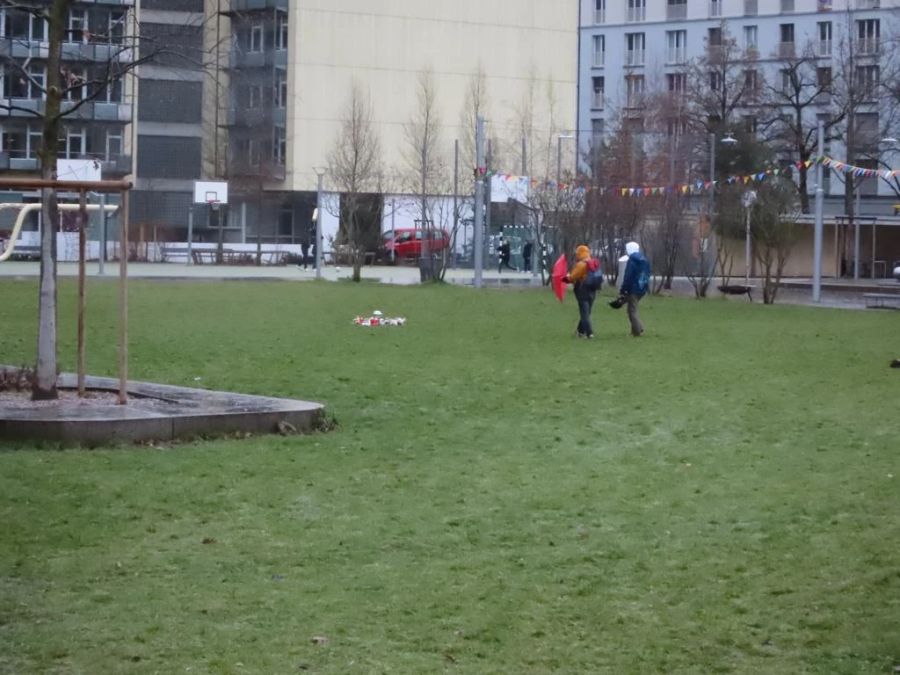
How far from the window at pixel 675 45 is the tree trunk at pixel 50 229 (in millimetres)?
75002

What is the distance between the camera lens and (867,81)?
223 ft

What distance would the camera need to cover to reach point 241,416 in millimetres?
12930

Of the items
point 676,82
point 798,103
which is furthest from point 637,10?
point 798,103

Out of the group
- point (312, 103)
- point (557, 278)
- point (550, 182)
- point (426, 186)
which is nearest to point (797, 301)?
point (550, 182)

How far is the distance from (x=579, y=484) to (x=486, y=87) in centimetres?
6959

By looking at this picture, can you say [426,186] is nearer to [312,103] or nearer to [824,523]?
[312,103]

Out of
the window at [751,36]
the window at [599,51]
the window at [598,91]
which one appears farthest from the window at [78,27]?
the window at [599,51]

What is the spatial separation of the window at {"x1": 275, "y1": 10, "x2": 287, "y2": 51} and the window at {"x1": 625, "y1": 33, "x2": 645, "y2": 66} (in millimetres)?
22425

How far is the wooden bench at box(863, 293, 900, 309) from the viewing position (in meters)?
38.4

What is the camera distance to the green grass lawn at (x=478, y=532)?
6.78 m

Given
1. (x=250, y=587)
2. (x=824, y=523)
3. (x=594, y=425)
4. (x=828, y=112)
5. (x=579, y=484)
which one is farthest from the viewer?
(x=828, y=112)

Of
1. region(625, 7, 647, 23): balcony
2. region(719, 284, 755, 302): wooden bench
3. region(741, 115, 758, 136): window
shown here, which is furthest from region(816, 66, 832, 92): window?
region(719, 284, 755, 302): wooden bench

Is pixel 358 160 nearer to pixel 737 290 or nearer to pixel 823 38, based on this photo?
pixel 823 38

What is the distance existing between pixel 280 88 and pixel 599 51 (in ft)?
74.7
